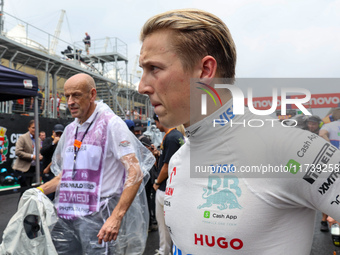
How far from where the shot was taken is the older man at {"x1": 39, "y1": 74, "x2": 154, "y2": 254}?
6.82ft

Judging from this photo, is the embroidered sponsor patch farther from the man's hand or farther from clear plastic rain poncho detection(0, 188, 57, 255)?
clear plastic rain poncho detection(0, 188, 57, 255)

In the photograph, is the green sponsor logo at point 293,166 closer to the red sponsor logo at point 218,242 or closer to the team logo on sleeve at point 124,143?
the red sponsor logo at point 218,242

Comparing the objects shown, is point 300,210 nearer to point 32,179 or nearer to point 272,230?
point 272,230

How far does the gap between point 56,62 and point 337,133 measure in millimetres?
16334

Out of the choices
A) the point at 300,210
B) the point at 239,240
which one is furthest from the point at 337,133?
the point at 239,240

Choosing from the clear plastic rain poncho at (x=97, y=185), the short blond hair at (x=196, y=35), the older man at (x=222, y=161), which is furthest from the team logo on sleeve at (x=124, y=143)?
the short blond hair at (x=196, y=35)

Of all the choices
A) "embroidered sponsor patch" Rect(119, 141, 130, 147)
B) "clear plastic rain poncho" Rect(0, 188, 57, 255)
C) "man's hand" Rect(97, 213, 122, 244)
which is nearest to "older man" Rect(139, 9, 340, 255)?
"man's hand" Rect(97, 213, 122, 244)

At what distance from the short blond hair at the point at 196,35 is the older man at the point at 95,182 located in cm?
A: 136

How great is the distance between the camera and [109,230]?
6.15ft

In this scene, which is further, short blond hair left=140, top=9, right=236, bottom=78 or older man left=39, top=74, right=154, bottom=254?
older man left=39, top=74, right=154, bottom=254

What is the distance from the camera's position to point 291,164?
2.49ft

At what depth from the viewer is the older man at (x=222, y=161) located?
76 centimetres

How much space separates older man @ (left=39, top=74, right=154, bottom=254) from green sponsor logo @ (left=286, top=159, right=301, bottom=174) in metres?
1.45

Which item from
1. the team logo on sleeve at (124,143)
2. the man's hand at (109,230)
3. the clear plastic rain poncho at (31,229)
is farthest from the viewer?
the team logo on sleeve at (124,143)
